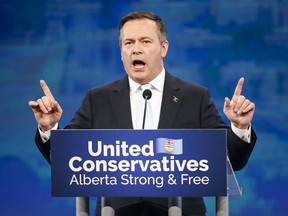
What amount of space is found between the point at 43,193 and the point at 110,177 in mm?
2914

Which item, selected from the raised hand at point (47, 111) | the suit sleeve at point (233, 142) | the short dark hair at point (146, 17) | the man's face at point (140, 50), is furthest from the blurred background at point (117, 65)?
the raised hand at point (47, 111)

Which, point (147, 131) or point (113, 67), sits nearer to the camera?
point (147, 131)

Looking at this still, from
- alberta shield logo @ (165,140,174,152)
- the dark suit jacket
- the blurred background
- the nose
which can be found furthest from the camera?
the blurred background

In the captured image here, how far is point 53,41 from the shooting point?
5250 mm

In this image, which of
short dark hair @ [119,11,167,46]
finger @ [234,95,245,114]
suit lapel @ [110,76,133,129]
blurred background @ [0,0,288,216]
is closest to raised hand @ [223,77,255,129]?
finger @ [234,95,245,114]

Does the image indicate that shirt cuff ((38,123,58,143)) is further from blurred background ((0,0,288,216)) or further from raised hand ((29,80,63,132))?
blurred background ((0,0,288,216))

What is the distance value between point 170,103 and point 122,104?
214mm

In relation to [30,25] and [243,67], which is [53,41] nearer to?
[30,25]

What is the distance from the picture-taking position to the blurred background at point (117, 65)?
5.12 metres

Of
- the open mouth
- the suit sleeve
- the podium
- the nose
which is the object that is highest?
the nose

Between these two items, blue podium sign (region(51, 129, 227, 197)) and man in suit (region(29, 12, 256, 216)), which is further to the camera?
man in suit (region(29, 12, 256, 216))

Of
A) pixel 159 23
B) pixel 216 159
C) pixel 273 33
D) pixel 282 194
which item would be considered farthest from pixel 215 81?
pixel 216 159

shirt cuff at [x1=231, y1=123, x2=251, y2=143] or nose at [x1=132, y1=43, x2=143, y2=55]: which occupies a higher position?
nose at [x1=132, y1=43, x2=143, y2=55]

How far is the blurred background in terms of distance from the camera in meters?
5.12
